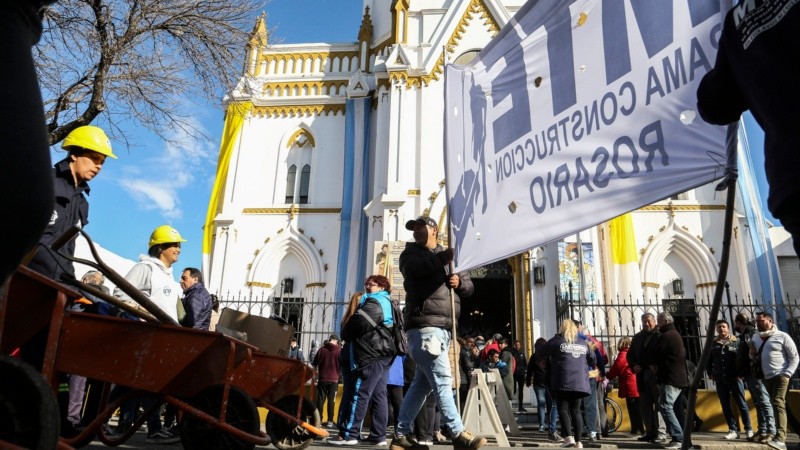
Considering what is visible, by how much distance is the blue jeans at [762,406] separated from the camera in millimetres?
7129

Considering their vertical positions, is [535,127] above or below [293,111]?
below

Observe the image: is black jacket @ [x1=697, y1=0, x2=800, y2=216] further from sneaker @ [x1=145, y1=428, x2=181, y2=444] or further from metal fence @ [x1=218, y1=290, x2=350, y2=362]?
metal fence @ [x1=218, y1=290, x2=350, y2=362]

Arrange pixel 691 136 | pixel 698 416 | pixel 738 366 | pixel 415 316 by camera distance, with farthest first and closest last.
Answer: pixel 698 416 < pixel 738 366 < pixel 415 316 < pixel 691 136

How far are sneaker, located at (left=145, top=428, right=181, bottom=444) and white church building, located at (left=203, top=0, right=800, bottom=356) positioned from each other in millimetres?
9637

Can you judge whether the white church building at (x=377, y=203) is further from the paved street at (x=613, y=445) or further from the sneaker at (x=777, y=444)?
the sneaker at (x=777, y=444)

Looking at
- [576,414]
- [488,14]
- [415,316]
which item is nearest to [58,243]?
[415,316]

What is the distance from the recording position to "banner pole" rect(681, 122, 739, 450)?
6.56ft

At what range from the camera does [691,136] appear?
2.84 m

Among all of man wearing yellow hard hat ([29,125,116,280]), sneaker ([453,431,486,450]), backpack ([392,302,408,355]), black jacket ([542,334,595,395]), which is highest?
man wearing yellow hard hat ([29,125,116,280])

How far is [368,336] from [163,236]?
2.25 metres

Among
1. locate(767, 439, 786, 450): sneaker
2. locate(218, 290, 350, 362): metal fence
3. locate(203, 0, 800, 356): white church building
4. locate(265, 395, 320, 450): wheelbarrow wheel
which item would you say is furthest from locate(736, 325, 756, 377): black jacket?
locate(218, 290, 350, 362): metal fence

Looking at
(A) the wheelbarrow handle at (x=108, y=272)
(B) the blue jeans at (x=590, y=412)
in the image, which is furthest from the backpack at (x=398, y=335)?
(B) the blue jeans at (x=590, y=412)

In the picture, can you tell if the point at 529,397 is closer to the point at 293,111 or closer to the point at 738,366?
the point at 738,366

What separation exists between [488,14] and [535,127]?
656 inches
